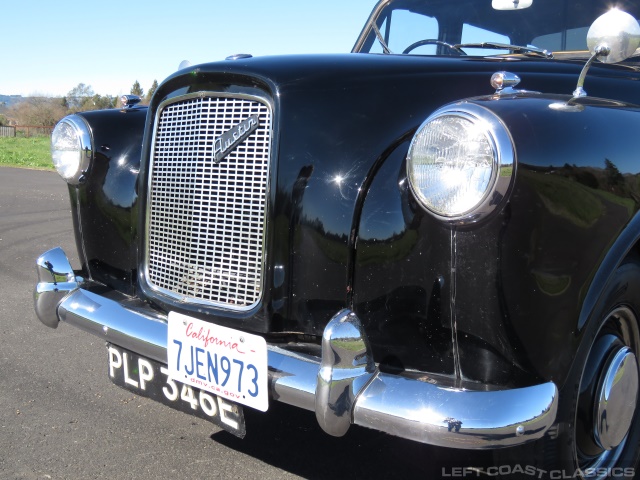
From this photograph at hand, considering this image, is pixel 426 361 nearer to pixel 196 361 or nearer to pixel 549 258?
pixel 549 258

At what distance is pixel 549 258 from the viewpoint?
1.76 metres

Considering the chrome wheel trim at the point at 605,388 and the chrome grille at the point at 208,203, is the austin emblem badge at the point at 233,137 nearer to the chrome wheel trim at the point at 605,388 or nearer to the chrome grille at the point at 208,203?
the chrome grille at the point at 208,203

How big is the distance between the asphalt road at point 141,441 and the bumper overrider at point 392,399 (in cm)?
70

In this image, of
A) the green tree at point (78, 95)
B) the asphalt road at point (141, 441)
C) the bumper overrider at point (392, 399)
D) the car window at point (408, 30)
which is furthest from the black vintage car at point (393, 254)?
the green tree at point (78, 95)

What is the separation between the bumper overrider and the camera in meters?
1.67

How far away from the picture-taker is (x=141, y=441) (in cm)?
271

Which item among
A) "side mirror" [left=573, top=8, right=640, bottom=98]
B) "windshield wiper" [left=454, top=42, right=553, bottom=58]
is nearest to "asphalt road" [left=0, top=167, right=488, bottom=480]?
"side mirror" [left=573, top=8, right=640, bottom=98]

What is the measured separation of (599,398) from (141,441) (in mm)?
1689

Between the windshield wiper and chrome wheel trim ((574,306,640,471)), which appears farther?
the windshield wiper

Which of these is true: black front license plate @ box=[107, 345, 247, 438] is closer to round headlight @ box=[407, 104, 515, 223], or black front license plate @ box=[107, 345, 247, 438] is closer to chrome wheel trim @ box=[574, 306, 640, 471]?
round headlight @ box=[407, 104, 515, 223]

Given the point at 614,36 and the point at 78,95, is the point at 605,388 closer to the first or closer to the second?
the point at 614,36

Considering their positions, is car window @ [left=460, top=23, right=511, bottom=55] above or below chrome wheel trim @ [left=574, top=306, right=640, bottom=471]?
above

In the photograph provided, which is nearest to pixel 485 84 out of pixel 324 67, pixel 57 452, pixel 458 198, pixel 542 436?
pixel 324 67

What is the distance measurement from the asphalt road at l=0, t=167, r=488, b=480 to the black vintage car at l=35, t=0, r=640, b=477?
33 cm
